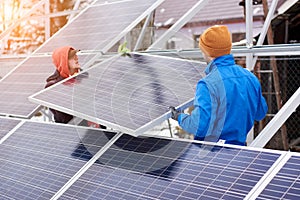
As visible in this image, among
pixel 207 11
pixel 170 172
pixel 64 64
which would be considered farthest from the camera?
pixel 207 11

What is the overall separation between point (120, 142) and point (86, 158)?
228mm

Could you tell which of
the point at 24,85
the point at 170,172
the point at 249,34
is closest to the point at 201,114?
the point at 170,172

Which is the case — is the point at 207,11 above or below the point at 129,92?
above

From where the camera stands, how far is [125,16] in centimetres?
528

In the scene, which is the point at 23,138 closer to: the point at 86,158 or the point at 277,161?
the point at 86,158

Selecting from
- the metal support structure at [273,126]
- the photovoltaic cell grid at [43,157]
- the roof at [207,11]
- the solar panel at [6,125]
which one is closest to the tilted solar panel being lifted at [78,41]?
the solar panel at [6,125]

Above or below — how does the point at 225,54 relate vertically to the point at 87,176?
above

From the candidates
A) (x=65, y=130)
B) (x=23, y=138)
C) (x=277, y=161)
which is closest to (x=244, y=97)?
(x=277, y=161)

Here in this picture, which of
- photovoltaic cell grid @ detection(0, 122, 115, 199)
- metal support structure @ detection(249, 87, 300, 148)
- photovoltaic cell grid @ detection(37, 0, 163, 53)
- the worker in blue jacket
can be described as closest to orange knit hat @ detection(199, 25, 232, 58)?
the worker in blue jacket

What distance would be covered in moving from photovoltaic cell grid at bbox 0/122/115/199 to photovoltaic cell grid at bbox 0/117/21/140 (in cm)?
18

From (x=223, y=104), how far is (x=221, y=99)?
1.4 inches

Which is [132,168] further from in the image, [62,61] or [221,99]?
[62,61]

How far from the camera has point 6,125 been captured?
389 centimetres

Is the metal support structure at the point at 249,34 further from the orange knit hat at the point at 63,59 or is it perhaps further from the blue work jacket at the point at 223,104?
the blue work jacket at the point at 223,104
